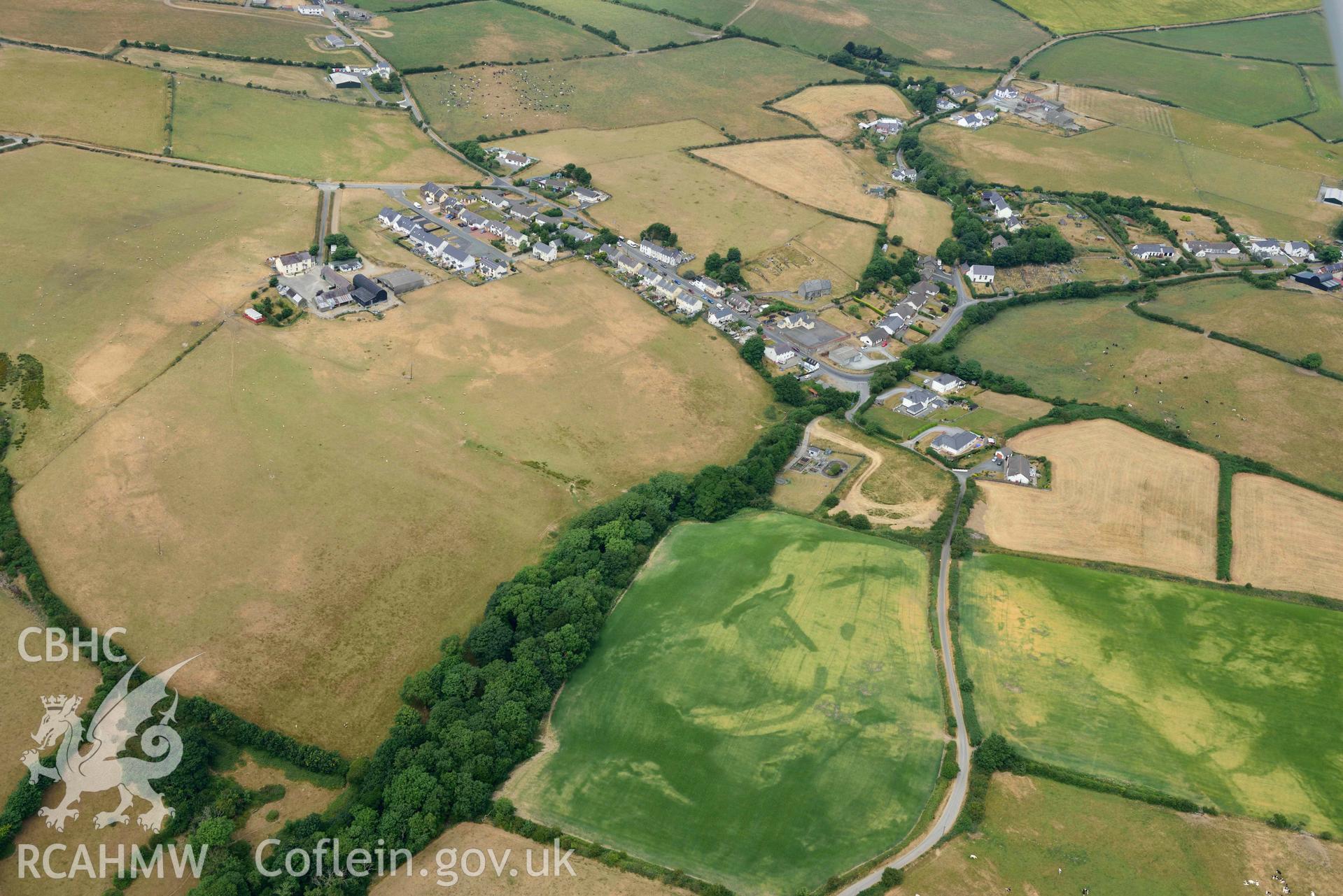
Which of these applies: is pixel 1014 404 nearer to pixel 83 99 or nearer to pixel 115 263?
pixel 115 263

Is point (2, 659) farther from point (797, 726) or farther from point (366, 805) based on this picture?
point (797, 726)

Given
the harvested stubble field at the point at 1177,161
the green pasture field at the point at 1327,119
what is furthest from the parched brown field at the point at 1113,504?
the green pasture field at the point at 1327,119

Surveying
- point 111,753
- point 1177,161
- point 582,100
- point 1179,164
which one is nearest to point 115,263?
point 111,753

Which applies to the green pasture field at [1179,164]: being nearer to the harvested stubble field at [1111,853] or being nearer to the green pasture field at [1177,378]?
the green pasture field at [1177,378]

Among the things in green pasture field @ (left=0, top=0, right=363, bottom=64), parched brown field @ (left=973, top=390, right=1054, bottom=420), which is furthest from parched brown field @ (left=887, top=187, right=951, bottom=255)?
green pasture field @ (left=0, top=0, right=363, bottom=64)

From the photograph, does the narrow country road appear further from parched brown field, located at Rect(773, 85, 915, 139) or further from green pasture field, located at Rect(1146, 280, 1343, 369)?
parched brown field, located at Rect(773, 85, 915, 139)
